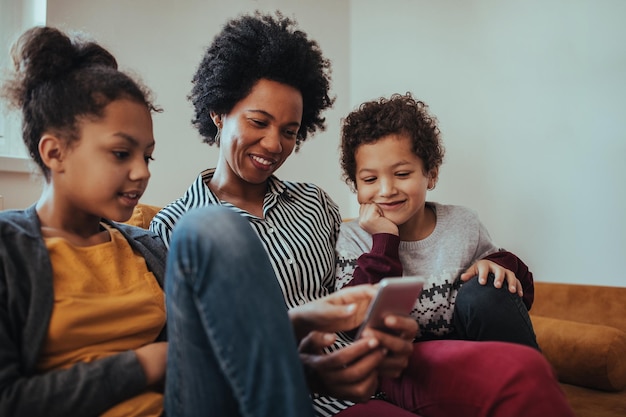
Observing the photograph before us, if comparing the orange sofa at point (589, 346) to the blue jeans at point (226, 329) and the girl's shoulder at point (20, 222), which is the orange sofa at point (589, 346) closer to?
the girl's shoulder at point (20, 222)

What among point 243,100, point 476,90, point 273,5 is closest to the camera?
point 243,100

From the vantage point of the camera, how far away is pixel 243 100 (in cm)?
136

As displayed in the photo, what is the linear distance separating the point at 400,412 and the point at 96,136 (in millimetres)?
717

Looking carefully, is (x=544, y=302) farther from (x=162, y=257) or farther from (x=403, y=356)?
(x=162, y=257)

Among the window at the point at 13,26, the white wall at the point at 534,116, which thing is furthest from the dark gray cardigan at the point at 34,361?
the white wall at the point at 534,116

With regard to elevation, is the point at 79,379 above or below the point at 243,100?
below

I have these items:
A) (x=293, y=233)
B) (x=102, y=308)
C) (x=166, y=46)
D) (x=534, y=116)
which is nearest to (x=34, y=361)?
(x=102, y=308)

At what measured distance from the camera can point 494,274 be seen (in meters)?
1.19

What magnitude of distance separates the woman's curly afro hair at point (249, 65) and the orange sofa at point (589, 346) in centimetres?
33

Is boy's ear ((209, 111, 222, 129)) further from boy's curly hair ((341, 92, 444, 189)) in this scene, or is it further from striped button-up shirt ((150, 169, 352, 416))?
boy's curly hair ((341, 92, 444, 189))

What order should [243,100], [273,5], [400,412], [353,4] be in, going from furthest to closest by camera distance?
[353,4] < [273,5] < [243,100] < [400,412]

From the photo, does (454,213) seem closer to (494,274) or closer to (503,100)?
(494,274)

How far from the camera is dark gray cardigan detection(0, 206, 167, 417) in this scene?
2.49ft

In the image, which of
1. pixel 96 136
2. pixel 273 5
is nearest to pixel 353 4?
pixel 273 5
